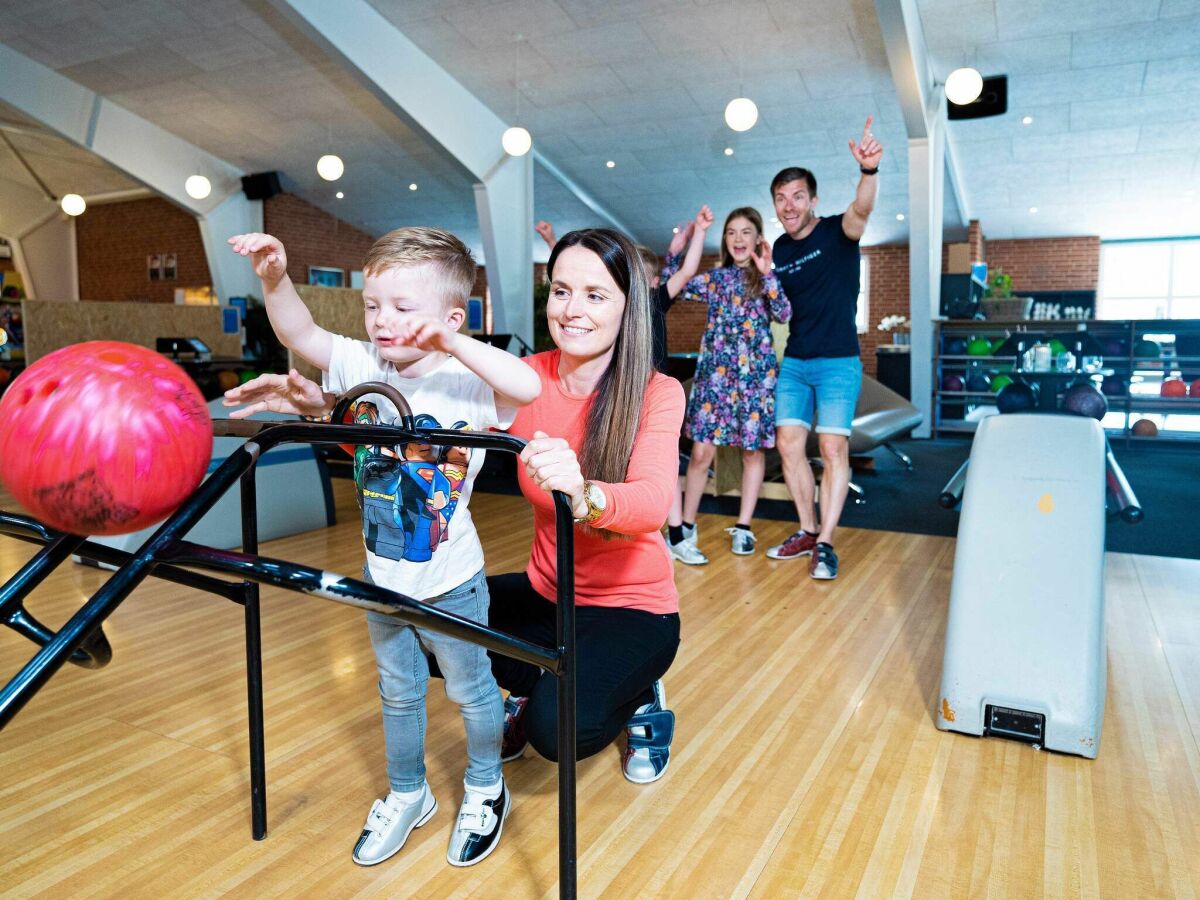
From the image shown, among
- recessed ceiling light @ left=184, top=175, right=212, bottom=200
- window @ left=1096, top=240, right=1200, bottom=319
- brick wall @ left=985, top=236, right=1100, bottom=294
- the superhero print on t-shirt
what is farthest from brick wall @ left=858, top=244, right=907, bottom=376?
the superhero print on t-shirt

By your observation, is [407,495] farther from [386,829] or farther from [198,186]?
[198,186]

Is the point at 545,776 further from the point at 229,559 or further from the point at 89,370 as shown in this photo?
the point at 89,370

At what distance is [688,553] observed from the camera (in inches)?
126

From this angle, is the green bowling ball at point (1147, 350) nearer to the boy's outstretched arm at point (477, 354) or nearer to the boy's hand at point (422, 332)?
the boy's outstretched arm at point (477, 354)

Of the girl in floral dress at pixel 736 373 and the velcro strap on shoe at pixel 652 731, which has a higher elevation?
the girl in floral dress at pixel 736 373

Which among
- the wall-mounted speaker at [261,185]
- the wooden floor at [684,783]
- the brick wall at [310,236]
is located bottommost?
the wooden floor at [684,783]

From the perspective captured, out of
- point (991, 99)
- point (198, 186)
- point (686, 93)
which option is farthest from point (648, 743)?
point (198, 186)

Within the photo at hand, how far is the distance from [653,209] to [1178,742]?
9755 millimetres

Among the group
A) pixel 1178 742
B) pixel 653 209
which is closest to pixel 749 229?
pixel 1178 742

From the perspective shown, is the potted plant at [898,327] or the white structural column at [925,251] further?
the potted plant at [898,327]

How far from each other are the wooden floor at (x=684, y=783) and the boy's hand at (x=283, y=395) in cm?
73

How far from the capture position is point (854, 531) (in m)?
3.81

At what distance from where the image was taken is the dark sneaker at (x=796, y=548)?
325cm

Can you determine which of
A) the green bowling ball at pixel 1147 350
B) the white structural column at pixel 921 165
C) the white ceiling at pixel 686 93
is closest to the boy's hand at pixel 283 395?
the white structural column at pixel 921 165
